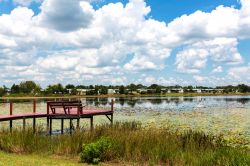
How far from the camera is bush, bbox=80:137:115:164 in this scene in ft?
46.2

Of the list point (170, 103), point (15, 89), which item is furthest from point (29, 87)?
point (170, 103)

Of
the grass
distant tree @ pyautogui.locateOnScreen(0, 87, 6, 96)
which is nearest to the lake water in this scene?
the grass

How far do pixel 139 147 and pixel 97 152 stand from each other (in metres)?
1.77

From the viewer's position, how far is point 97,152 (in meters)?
14.1

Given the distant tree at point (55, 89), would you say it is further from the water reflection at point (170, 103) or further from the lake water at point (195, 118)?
the lake water at point (195, 118)

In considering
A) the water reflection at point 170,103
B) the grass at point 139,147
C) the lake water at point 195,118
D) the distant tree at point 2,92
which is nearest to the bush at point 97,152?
the grass at point 139,147

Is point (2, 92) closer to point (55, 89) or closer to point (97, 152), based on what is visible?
point (55, 89)

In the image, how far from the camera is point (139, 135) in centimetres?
1619

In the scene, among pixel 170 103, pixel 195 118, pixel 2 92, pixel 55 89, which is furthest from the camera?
pixel 55 89

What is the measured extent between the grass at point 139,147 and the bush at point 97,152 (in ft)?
0.17

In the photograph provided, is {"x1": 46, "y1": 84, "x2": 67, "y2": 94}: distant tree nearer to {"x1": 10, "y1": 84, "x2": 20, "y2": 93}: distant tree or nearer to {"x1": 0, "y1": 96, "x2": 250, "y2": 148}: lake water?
{"x1": 10, "y1": 84, "x2": 20, "y2": 93}: distant tree

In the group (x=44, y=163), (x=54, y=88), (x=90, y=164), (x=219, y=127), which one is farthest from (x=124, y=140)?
(x=54, y=88)

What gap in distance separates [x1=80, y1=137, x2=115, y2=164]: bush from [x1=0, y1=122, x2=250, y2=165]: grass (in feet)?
0.17

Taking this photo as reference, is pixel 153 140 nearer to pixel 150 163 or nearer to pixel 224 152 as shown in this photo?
pixel 150 163
